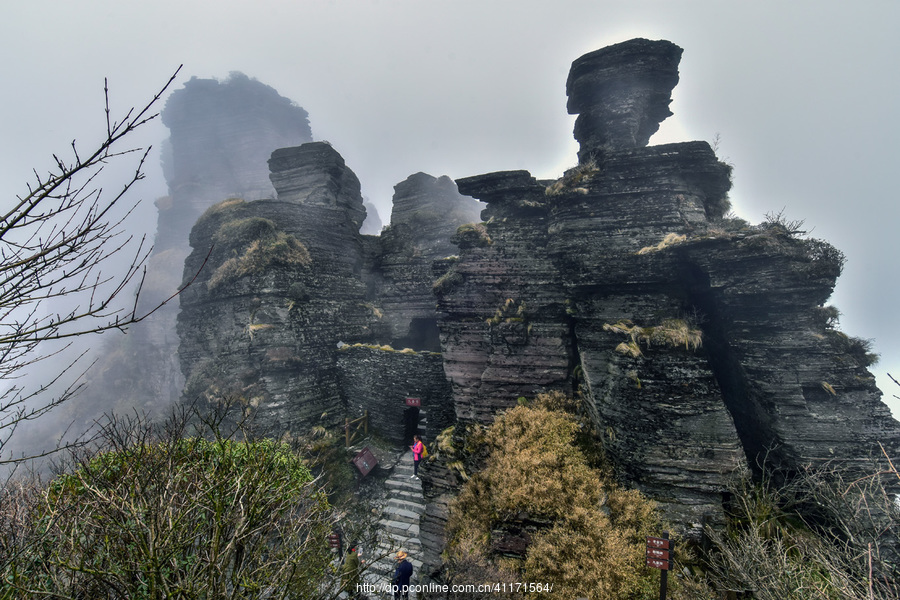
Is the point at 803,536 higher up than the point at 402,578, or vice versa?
the point at 803,536

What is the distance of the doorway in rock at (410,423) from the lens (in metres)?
14.4

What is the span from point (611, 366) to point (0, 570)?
10.8m

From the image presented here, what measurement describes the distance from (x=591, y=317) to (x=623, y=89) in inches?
310

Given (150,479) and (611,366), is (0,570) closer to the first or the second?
(150,479)

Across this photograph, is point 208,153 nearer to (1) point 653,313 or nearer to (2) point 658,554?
(1) point 653,313

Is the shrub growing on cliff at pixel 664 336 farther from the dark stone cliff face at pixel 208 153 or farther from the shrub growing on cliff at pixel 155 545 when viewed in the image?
the dark stone cliff face at pixel 208 153

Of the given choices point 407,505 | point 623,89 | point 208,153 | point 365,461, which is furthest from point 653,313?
point 208,153

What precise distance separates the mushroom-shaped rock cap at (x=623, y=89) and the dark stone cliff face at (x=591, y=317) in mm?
63

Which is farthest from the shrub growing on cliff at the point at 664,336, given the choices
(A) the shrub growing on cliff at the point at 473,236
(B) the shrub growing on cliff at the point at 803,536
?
(A) the shrub growing on cliff at the point at 473,236

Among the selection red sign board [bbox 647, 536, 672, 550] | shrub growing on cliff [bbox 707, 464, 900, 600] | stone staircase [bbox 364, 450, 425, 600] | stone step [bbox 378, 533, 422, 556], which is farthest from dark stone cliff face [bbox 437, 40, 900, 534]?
stone step [bbox 378, 533, 422, 556]

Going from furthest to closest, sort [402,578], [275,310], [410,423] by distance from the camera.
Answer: [410,423] < [275,310] < [402,578]

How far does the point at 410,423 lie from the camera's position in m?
14.7

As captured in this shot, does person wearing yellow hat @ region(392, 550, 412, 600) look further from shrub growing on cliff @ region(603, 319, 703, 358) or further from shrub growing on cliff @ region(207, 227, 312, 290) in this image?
shrub growing on cliff @ region(207, 227, 312, 290)

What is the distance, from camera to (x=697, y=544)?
293 inches
